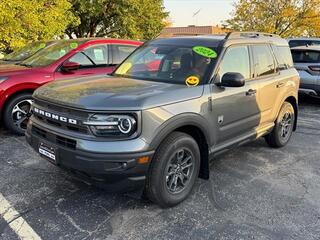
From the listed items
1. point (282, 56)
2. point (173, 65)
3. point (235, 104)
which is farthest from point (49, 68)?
point (282, 56)

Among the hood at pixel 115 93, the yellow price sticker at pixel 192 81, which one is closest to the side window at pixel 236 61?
the yellow price sticker at pixel 192 81

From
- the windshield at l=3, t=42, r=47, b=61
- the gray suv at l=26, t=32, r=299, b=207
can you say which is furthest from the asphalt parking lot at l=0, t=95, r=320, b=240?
the windshield at l=3, t=42, r=47, b=61

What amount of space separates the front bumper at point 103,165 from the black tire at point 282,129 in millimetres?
2891

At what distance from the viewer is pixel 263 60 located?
4.93m

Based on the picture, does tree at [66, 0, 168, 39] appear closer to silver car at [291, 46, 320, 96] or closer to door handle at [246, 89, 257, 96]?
silver car at [291, 46, 320, 96]

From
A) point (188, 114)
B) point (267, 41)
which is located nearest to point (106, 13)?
point (267, 41)

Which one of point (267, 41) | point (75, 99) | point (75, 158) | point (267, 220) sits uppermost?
point (267, 41)

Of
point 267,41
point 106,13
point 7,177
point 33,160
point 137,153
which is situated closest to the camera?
point 137,153

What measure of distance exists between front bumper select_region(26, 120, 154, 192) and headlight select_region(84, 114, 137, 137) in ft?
0.34

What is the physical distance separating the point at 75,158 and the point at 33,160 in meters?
1.96

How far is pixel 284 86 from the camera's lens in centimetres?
532

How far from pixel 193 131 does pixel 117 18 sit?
17276mm

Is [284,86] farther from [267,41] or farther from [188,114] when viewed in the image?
[188,114]

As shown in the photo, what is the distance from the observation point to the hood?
125 inches
